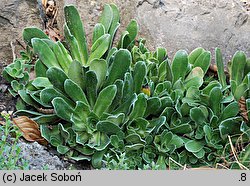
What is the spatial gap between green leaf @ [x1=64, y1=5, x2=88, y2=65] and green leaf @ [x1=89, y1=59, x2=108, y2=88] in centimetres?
23

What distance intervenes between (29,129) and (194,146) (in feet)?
2.89

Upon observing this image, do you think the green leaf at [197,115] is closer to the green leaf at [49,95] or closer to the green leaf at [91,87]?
the green leaf at [91,87]

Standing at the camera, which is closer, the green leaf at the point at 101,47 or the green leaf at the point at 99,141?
the green leaf at the point at 99,141

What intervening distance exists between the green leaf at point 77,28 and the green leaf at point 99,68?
231mm

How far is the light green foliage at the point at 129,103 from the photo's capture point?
2.87 meters

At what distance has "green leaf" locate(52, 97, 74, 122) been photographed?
9.28 feet

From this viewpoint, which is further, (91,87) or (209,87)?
(209,87)

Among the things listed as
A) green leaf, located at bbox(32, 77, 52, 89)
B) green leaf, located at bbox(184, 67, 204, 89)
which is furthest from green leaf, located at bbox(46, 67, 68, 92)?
green leaf, located at bbox(184, 67, 204, 89)

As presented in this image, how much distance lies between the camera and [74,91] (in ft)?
9.41

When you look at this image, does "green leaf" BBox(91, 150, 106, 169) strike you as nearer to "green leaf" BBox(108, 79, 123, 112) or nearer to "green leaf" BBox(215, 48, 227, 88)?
"green leaf" BBox(108, 79, 123, 112)

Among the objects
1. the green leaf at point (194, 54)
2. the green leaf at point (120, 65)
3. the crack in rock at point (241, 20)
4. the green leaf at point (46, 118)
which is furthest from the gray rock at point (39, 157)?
the crack in rock at point (241, 20)

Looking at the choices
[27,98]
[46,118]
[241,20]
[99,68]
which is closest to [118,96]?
[99,68]

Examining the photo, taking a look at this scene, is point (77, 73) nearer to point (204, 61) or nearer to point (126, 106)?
point (126, 106)
